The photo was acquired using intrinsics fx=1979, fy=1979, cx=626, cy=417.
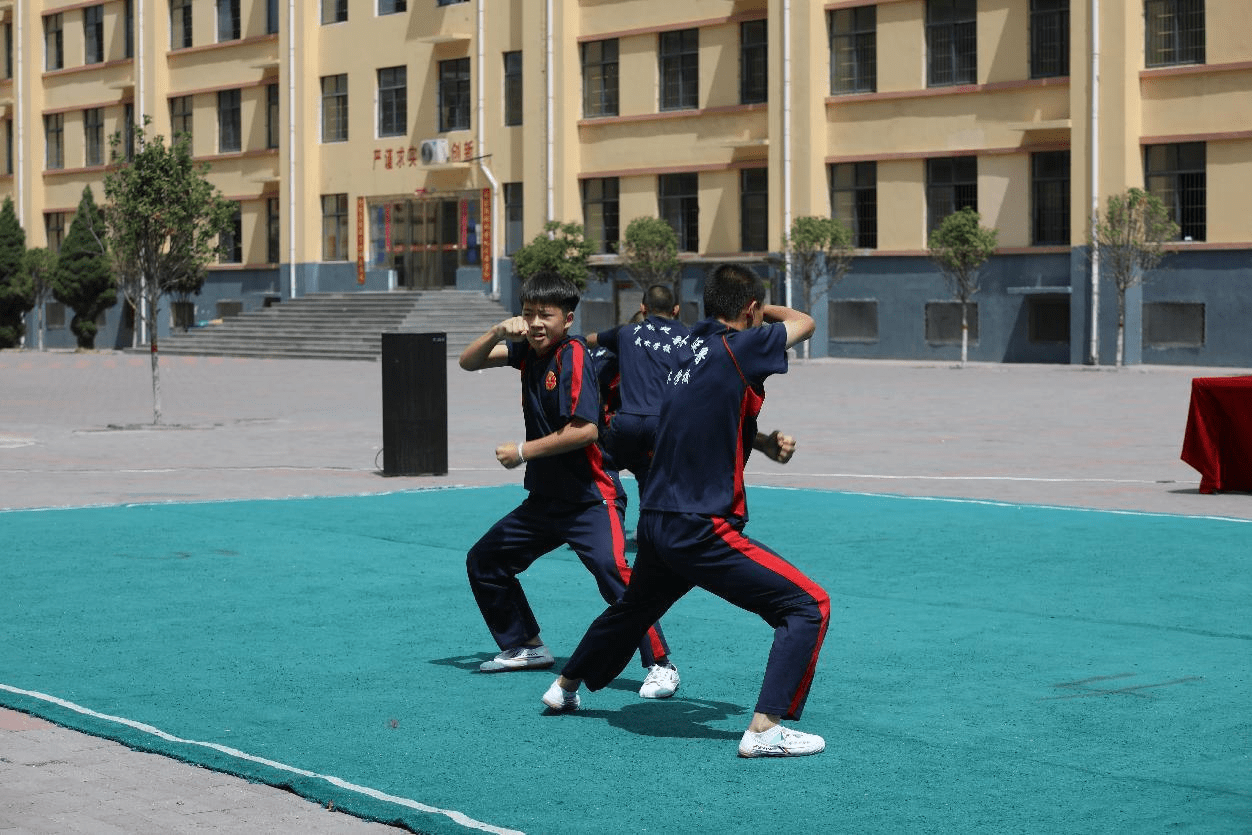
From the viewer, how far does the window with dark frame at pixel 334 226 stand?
60.3 m

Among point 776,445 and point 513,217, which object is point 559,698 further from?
point 513,217

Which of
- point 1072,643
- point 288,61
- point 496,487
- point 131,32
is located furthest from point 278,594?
point 131,32

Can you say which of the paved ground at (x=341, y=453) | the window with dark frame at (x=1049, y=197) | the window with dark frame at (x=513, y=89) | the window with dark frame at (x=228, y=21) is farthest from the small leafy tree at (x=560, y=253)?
the window with dark frame at (x=228, y=21)

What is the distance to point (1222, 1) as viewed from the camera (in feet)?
139

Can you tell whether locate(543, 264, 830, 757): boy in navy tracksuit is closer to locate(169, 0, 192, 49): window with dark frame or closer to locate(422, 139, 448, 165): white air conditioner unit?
locate(422, 139, 448, 165): white air conditioner unit

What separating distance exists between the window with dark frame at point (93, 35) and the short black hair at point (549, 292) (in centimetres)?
6333

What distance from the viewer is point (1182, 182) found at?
43.4 m

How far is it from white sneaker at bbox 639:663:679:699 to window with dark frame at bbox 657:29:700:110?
1757 inches

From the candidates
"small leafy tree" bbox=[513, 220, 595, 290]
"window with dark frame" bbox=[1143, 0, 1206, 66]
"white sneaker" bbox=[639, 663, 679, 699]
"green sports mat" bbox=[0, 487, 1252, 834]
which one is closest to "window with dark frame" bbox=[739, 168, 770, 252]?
"small leafy tree" bbox=[513, 220, 595, 290]

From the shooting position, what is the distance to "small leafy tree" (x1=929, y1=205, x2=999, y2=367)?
44.6m

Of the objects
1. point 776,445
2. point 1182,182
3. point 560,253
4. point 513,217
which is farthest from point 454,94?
point 776,445

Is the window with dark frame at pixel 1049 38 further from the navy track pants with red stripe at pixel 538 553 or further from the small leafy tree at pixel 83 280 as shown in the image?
the navy track pants with red stripe at pixel 538 553

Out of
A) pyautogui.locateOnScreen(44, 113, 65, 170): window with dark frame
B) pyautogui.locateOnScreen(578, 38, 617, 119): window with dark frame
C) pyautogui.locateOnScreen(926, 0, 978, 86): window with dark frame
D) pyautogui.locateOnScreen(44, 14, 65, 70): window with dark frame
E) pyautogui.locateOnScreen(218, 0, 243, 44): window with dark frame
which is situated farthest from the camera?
pyautogui.locateOnScreen(44, 113, 65, 170): window with dark frame

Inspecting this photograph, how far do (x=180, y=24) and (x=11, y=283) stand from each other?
10388 millimetres
